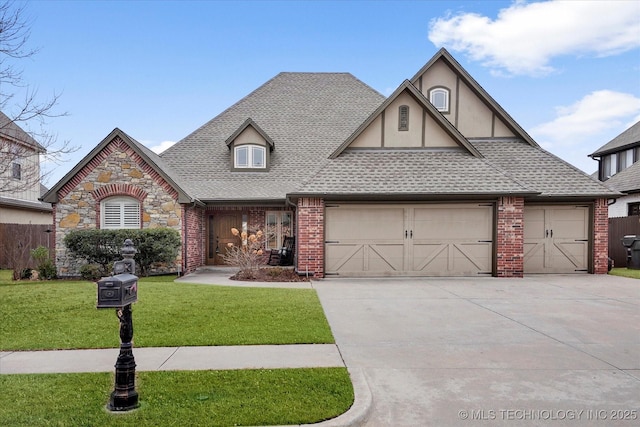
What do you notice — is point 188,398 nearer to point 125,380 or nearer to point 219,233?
point 125,380

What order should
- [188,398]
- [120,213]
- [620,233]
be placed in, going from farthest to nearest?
[620,233]
[120,213]
[188,398]

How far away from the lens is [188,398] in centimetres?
395

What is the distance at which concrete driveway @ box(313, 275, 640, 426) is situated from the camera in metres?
3.88

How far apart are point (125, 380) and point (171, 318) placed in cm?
368

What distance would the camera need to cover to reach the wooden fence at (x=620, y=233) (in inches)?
691

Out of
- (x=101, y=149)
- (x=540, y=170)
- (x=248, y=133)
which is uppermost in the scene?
(x=248, y=133)

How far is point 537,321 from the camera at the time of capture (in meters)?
7.40

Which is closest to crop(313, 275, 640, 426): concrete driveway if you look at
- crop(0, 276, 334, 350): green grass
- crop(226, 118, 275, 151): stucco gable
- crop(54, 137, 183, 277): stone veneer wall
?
crop(0, 276, 334, 350): green grass

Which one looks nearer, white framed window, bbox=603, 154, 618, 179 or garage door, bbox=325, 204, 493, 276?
garage door, bbox=325, 204, 493, 276

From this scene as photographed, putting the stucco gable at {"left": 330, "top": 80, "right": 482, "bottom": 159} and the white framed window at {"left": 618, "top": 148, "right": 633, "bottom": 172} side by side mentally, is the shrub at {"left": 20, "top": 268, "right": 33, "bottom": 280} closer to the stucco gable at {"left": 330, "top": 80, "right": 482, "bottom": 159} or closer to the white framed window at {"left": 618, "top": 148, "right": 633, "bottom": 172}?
the stucco gable at {"left": 330, "top": 80, "right": 482, "bottom": 159}

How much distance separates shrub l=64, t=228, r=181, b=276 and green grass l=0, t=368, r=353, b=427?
362 inches

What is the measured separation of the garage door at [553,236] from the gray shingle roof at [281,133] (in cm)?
A: 896

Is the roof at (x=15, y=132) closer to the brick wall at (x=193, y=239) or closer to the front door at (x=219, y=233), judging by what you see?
the brick wall at (x=193, y=239)

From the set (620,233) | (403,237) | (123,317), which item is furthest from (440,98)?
(123,317)
